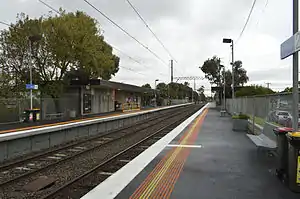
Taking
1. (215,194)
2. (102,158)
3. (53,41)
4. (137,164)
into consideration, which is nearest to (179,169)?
(137,164)

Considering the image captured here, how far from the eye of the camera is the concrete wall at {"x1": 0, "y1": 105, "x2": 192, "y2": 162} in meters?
9.22

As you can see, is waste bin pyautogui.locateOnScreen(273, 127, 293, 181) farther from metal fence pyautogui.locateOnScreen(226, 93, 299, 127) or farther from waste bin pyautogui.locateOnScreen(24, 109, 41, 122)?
waste bin pyautogui.locateOnScreen(24, 109, 41, 122)

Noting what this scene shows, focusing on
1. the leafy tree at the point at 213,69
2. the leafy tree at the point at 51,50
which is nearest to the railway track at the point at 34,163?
the leafy tree at the point at 51,50

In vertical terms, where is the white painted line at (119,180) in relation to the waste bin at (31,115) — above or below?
below

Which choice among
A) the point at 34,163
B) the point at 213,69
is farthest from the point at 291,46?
the point at 213,69

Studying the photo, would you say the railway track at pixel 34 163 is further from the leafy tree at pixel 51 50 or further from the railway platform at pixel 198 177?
the leafy tree at pixel 51 50

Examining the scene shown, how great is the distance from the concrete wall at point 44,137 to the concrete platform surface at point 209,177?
482cm

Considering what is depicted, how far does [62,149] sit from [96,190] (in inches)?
240

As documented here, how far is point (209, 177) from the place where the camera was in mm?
5805

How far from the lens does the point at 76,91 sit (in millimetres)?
31312

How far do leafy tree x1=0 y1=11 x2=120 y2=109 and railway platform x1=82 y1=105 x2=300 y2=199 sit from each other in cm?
1873

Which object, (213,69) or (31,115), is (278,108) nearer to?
(31,115)

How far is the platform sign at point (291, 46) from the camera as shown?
4.91 metres

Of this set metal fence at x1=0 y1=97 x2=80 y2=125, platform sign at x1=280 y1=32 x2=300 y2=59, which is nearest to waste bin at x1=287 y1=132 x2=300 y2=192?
platform sign at x1=280 y1=32 x2=300 y2=59
